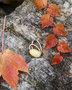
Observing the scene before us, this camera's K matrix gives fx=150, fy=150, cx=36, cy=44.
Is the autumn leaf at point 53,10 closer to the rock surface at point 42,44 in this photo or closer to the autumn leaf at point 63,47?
the rock surface at point 42,44

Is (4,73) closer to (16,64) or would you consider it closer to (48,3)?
(16,64)

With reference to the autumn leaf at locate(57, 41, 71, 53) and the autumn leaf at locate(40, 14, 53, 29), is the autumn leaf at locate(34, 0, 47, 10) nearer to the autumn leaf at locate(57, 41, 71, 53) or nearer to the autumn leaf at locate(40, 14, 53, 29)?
the autumn leaf at locate(40, 14, 53, 29)

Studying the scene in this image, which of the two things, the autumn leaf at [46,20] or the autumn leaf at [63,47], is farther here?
the autumn leaf at [46,20]

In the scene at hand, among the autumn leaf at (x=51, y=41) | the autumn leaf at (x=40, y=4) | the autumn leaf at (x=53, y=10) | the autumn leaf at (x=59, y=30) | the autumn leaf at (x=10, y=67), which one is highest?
the autumn leaf at (x=40, y=4)

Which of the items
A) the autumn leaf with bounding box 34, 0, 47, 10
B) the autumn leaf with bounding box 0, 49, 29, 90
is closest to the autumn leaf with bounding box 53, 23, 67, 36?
the autumn leaf with bounding box 34, 0, 47, 10

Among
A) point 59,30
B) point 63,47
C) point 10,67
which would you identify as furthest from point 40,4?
point 10,67

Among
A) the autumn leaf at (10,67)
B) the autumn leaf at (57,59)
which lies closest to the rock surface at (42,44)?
the autumn leaf at (57,59)

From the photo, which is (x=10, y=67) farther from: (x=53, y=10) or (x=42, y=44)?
(x=53, y=10)

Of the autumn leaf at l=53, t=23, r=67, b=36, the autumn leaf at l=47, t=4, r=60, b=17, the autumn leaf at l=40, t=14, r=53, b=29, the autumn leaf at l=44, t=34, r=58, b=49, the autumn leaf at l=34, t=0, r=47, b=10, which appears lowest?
the autumn leaf at l=44, t=34, r=58, b=49
